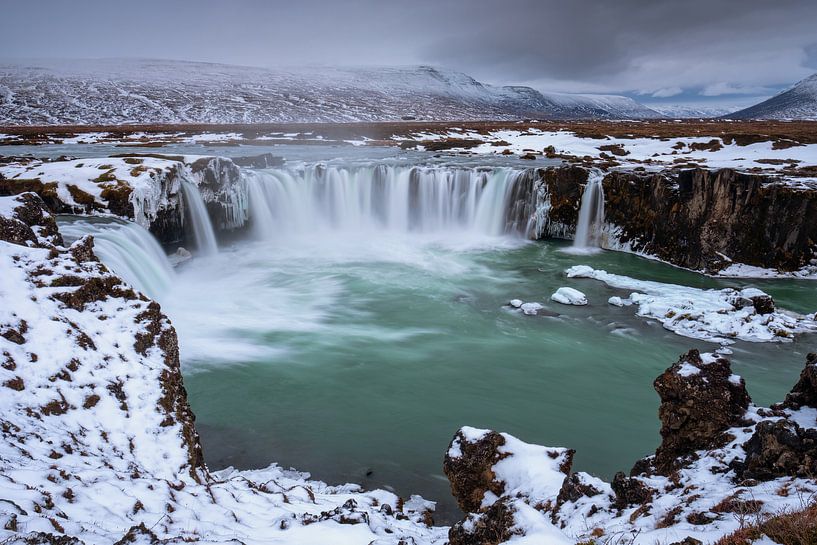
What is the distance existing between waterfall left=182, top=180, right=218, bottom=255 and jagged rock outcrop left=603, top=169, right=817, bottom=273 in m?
19.3

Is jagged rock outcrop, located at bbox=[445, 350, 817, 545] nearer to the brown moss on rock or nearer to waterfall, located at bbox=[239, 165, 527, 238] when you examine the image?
the brown moss on rock

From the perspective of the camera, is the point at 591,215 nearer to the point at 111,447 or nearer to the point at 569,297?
the point at 569,297

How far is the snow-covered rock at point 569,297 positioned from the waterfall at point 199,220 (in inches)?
584

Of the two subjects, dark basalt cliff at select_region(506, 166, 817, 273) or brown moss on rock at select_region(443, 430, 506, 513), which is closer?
brown moss on rock at select_region(443, 430, 506, 513)

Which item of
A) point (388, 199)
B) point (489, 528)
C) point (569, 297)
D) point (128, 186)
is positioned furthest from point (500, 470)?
point (388, 199)

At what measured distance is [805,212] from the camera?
63.6 feet

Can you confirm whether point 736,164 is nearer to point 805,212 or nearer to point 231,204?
point 805,212

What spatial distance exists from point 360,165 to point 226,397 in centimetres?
2190

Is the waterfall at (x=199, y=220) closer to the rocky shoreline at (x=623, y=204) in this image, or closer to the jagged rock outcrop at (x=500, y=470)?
the rocky shoreline at (x=623, y=204)

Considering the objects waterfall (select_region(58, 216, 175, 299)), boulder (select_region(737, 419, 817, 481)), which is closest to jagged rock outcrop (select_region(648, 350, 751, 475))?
boulder (select_region(737, 419, 817, 481))

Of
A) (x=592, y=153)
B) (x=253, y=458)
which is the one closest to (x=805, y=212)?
(x=592, y=153)

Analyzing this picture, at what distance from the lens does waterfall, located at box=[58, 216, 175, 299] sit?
14047 mm

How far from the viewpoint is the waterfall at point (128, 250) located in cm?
1405

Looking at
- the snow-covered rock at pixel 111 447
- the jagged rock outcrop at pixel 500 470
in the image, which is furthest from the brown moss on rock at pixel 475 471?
the snow-covered rock at pixel 111 447
